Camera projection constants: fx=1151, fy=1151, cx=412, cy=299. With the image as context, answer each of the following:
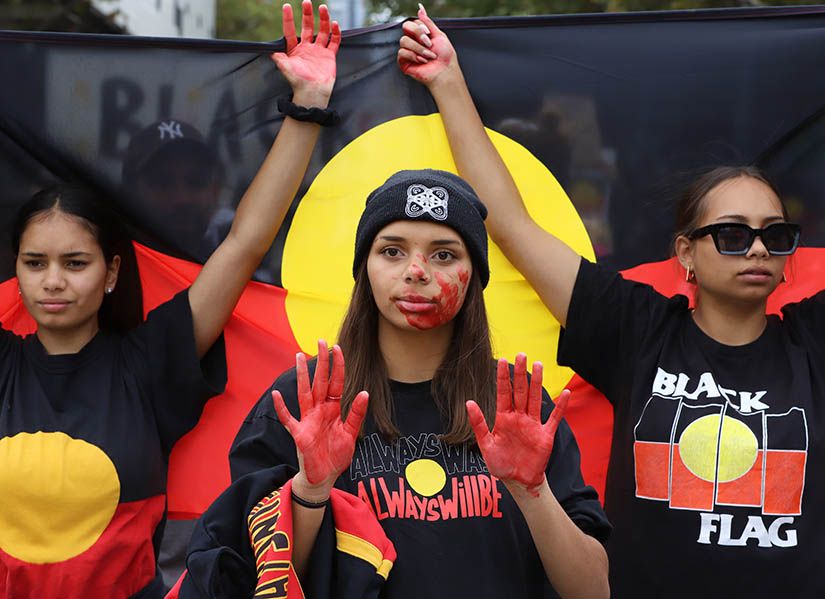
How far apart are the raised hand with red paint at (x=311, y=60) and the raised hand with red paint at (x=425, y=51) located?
234mm

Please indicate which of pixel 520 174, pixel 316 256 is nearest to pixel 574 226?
pixel 520 174

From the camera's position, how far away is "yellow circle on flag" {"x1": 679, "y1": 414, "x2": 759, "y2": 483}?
3.41 metres

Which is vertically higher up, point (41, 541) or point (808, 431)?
point (808, 431)

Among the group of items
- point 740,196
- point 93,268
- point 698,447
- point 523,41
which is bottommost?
point 698,447

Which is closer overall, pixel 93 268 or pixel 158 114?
pixel 93 268

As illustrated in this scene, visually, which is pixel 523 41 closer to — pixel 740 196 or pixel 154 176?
pixel 740 196

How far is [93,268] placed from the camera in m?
3.63

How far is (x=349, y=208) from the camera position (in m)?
3.90

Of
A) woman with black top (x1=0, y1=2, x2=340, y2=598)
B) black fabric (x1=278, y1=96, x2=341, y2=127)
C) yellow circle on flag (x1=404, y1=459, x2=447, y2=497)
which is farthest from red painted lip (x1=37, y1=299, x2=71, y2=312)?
yellow circle on flag (x1=404, y1=459, x2=447, y2=497)

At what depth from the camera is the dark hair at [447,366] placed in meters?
2.67

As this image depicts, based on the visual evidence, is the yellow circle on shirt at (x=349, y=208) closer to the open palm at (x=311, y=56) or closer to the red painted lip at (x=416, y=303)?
the open palm at (x=311, y=56)

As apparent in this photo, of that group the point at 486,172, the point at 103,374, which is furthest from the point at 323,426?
the point at 486,172

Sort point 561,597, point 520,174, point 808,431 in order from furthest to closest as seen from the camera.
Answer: point 520,174
point 808,431
point 561,597

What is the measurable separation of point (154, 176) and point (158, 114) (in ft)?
0.69
